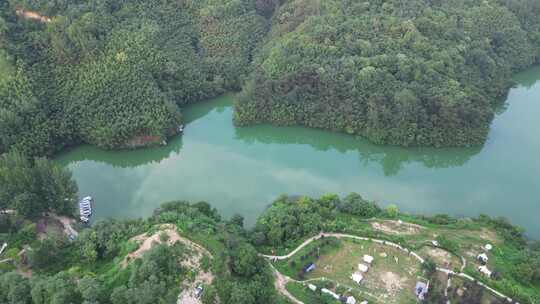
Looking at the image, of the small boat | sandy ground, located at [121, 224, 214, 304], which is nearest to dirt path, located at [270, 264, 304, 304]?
sandy ground, located at [121, 224, 214, 304]

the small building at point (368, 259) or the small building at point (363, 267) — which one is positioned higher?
the small building at point (368, 259)

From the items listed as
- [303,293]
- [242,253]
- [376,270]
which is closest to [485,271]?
[376,270]

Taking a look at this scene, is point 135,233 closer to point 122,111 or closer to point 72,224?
point 72,224

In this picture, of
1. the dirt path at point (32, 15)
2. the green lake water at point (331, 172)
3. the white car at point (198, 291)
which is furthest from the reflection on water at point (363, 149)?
the dirt path at point (32, 15)

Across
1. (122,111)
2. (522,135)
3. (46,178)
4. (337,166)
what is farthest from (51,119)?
(522,135)

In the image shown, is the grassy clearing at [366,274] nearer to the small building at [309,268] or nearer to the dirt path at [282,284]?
the small building at [309,268]

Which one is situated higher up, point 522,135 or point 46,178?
point 522,135
